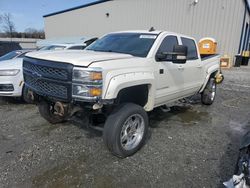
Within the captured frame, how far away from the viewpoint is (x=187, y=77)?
4848 millimetres

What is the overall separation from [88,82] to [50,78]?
2.11ft

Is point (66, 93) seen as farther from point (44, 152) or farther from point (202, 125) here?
point (202, 125)

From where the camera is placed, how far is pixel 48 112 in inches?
173

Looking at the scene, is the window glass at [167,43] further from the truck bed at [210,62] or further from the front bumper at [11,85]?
the front bumper at [11,85]

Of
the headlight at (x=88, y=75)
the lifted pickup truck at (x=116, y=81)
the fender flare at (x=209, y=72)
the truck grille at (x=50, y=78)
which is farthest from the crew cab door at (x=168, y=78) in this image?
the truck grille at (x=50, y=78)

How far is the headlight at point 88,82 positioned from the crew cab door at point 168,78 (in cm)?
132

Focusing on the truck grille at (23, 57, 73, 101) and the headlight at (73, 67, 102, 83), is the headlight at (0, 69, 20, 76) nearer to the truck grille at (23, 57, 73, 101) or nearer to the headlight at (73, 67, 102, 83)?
the truck grille at (23, 57, 73, 101)

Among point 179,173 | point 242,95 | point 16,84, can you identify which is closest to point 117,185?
point 179,173

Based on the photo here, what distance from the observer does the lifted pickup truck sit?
284 cm

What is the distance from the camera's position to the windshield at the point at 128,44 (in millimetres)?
3912

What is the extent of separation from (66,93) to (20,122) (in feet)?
8.11

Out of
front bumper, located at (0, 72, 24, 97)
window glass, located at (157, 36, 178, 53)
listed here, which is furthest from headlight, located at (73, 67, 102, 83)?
front bumper, located at (0, 72, 24, 97)

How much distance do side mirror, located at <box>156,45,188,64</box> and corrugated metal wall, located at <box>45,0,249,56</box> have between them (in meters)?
14.5

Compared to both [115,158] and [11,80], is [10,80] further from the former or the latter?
[115,158]
